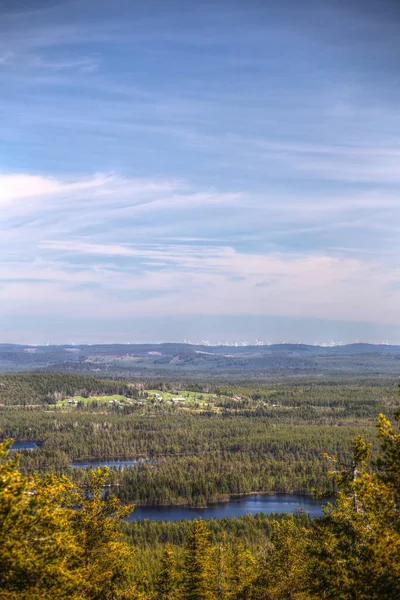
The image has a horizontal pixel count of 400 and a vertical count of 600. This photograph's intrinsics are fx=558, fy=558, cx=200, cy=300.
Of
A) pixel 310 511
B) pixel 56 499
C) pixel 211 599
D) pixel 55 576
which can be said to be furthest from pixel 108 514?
pixel 310 511

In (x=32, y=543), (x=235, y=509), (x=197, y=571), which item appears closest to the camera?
(x=32, y=543)

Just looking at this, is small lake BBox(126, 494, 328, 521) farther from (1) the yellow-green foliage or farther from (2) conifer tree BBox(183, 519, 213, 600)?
(1) the yellow-green foliage

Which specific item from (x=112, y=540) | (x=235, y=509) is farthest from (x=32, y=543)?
(x=235, y=509)

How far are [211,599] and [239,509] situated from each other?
439 feet

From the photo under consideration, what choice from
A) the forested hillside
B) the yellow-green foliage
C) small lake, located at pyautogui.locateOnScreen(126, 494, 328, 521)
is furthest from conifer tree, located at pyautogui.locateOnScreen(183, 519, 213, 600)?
small lake, located at pyautogui.locateOnScreen(126, 494, 328, 521)

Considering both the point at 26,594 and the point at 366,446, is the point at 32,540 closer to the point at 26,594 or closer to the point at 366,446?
the point at 26,594

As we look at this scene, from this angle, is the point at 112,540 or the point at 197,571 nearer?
the point at 112,540

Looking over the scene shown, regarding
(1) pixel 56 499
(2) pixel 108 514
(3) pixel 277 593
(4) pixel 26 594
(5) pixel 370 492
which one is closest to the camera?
(4) pixel 26 594

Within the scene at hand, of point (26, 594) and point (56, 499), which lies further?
point (56, 499)

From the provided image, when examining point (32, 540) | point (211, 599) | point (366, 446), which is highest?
point (366, 446)

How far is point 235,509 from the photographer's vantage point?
586ft

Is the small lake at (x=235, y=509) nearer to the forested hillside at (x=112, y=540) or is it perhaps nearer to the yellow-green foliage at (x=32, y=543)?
the forested hillside at (x=112, y=540)

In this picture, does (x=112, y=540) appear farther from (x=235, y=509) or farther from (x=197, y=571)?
(x=235, y=509)

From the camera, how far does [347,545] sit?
94.6 feet
